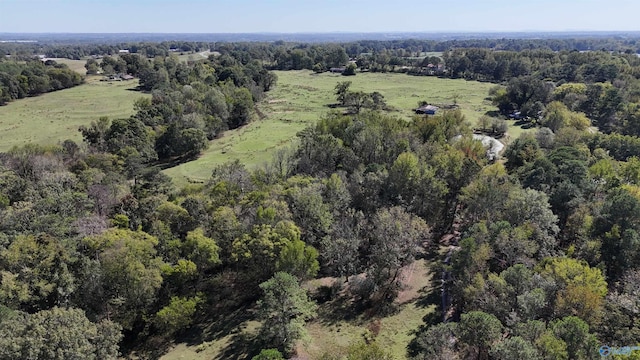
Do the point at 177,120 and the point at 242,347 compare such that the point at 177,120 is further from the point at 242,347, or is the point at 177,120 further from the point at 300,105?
the point at 242,347

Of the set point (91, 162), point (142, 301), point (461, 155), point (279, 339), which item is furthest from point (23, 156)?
point (461, 155)

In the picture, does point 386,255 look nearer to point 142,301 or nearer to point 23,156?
point 142,301

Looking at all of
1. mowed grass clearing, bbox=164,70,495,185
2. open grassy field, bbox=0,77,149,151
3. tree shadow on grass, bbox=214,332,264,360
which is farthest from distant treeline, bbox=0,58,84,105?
tree shadow on grass, bbox=214,332,264,360

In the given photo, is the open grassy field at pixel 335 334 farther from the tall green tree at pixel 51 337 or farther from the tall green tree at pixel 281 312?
the tall green tree at pixel 51 337

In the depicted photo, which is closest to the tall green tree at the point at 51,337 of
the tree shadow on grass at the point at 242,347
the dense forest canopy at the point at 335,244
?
the dense forest canopy at the point at 335,244

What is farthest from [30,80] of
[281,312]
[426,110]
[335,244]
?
[281,312]

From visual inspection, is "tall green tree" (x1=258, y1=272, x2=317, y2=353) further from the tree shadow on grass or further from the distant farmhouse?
the distant farmhouse
